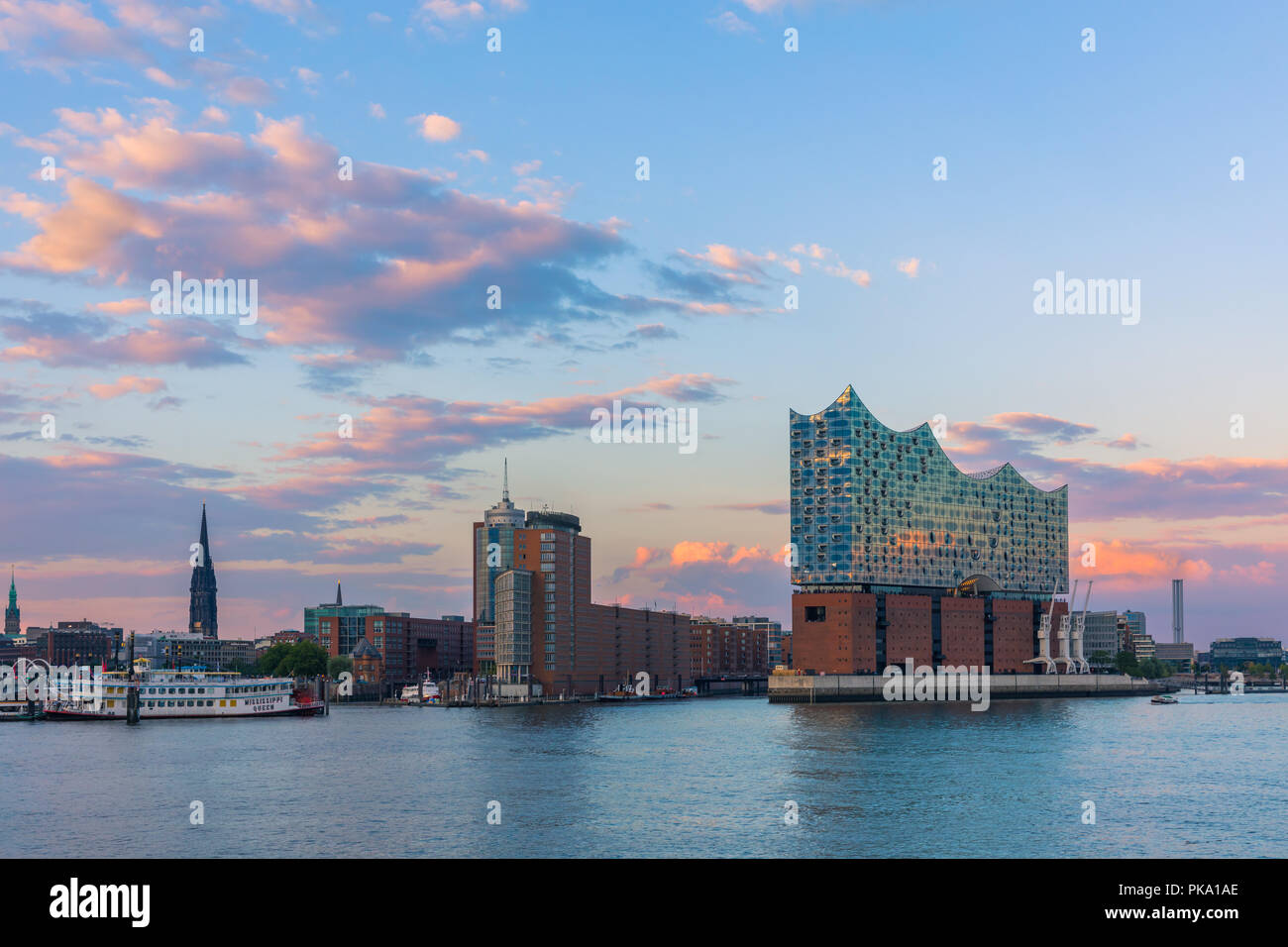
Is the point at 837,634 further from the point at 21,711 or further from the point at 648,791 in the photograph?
the point at 648,791

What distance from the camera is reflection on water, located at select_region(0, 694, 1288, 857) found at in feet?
161

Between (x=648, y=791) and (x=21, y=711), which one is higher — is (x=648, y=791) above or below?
above

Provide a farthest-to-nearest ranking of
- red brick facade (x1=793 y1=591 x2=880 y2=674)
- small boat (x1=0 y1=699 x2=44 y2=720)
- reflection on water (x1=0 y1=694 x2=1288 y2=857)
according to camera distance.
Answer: red brick facade (x1=793 y1=591 x2=880 y2=674) < small boat (x1=0 y1=699 x2=44 y2=720) < reflection on water (x1=0 y1=694 x2=1288 y2=857)

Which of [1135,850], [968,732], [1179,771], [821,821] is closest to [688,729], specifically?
[968,732]

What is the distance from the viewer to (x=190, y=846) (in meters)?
47.6

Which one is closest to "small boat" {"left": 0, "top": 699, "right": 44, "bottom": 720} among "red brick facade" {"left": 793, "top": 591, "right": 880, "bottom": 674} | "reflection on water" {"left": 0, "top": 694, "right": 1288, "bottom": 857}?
"reflection on water" {"left": 0, "top": 694, "right": 1288, "bottom": 857}

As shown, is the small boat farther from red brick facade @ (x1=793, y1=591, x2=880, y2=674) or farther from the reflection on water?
red brick facade @ (x1=793, y1=591, x2=880, y2=674)

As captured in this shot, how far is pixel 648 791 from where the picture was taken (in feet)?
219

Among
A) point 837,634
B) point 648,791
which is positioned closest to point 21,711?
point 837,634

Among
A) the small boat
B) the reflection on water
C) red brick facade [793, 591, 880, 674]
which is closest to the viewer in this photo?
the reflection on water

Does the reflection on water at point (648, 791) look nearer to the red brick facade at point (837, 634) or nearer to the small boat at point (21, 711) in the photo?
the small boat at point (21, 711)

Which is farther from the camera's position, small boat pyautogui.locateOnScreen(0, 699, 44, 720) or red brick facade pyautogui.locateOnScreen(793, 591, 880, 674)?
red brick facade pyautogui.locateOnScreen(793, 591, 880, 674)
